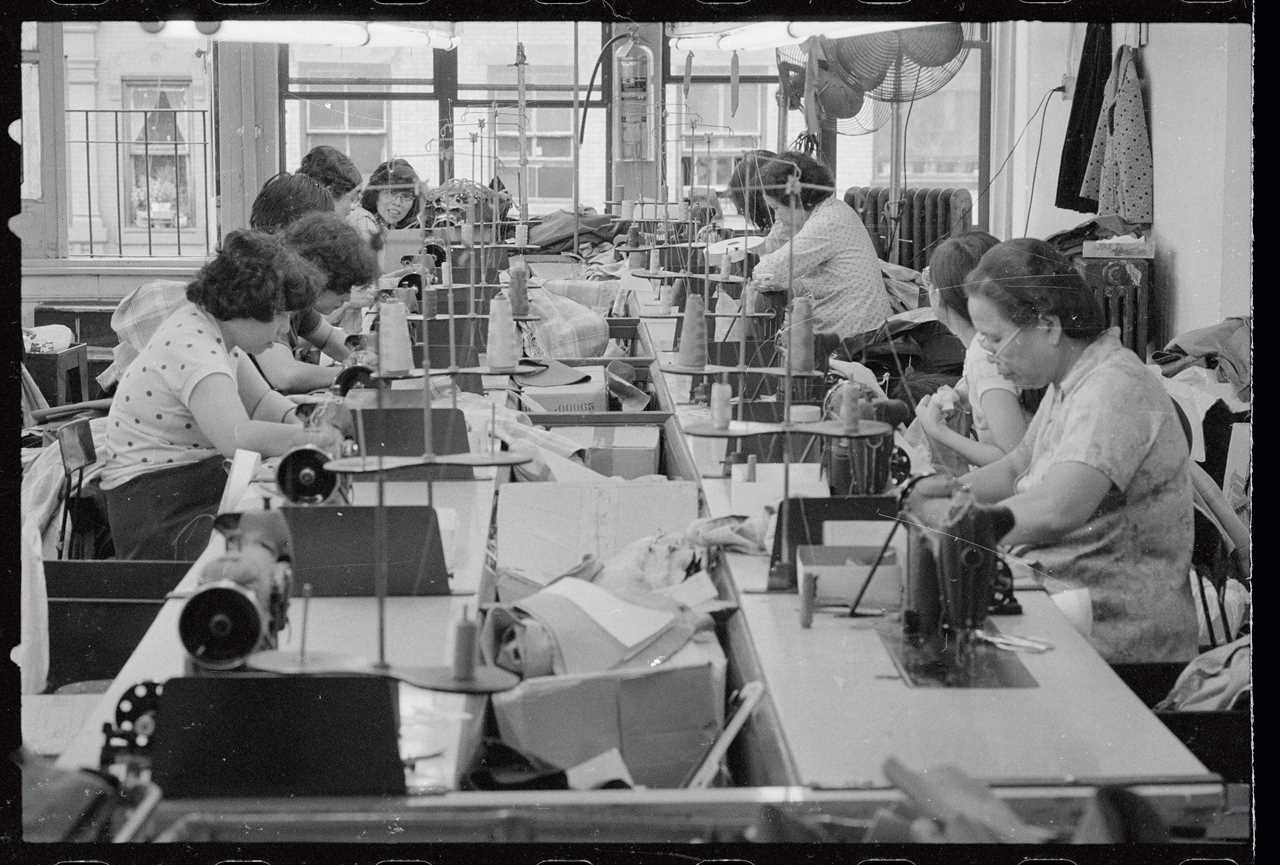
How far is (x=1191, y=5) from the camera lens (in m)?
1.56

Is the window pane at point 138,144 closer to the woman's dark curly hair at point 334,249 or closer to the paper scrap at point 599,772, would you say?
the woman's dark curly hair at point 334,249

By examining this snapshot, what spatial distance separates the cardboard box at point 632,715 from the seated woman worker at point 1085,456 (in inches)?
18.1

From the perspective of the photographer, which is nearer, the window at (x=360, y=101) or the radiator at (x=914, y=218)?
the window at (x=360, y=101)

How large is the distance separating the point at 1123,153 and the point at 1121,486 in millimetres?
542

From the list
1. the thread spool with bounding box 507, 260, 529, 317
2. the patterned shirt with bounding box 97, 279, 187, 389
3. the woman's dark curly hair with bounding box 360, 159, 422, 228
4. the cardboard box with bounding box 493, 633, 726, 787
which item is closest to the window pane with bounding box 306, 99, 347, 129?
the woman's dark curly hair with bounding box 360, 159, 422, 228

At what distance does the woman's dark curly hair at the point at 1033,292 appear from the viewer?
206cm

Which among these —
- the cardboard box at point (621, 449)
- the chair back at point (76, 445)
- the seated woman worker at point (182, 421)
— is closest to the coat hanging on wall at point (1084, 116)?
the cardboard box at point (621, 449)

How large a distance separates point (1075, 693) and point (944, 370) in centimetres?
70

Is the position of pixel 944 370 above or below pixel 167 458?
above

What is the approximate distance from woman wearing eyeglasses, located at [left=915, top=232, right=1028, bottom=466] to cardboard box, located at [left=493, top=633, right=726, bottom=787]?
500mm

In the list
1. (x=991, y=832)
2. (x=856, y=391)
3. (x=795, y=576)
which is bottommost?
(x=991, y=832)

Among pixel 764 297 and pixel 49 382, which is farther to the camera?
pixel 764 297

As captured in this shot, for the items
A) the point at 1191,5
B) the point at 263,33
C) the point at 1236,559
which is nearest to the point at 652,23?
the point at 263,33

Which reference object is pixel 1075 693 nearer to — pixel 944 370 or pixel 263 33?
pixel 944 370
